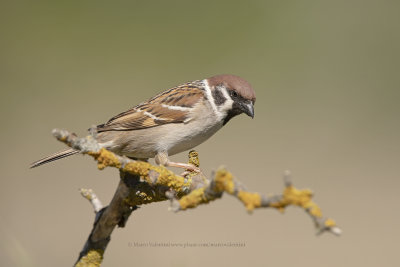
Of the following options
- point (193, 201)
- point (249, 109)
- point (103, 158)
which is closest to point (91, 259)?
point (103, 158)

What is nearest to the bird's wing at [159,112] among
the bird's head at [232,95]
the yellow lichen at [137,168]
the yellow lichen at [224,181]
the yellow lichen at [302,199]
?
the bird's head at [232,95]

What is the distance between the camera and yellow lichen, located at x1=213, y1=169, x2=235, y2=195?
5.33 ft

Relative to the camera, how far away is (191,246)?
4340 millimetres

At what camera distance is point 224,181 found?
5.38 feet

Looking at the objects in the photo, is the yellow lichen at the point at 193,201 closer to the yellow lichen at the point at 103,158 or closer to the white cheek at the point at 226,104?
the yellow lichen at the point at 103,158

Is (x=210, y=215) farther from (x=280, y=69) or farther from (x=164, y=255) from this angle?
(x=280, y=69)

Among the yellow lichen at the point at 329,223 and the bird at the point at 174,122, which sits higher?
the bird at the point at 174,122

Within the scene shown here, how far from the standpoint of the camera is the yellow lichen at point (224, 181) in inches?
64.0

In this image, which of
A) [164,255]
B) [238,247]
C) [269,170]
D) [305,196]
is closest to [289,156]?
[269,170]

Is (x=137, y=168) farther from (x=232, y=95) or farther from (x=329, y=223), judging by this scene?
(x=232, y=95)

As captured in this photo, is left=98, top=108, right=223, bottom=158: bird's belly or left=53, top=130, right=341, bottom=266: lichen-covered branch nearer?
left=53, top=130, right=341, bottom=266: lichen-covered branch

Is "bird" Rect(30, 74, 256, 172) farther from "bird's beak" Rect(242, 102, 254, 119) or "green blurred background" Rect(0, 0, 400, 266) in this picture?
"green blurred background" Rect(0, 0, 400, 266)

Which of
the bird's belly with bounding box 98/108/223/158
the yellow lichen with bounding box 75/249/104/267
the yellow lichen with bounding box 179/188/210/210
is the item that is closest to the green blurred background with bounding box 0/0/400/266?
the bird's belly with bounding box 98/108/223/158

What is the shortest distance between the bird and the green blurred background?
1.06m
